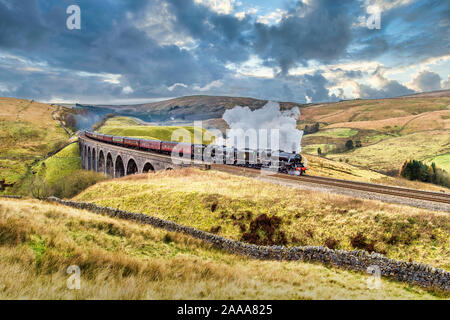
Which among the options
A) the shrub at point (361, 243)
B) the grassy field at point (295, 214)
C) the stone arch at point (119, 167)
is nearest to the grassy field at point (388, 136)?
the grassy field at point (295, 214)

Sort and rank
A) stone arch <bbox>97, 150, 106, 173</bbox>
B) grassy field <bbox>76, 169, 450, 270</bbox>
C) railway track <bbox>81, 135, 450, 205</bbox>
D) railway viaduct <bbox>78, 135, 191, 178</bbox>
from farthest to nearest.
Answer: stone arch <bbox>97, 150, 106, 173</bbox> < railway viaduct <bbox>78, 135, 191, 178</bbox> < railway track <bbox>81, 135, 450, 205</bbox> < grassy field <bbox>76, 169, 450, 270</bbox>

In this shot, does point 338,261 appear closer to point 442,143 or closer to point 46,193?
point 46,193

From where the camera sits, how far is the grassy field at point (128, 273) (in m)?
6.69

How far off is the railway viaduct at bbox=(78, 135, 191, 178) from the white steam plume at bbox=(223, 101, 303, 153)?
1232 centimetres

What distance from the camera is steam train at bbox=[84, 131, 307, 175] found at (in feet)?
106

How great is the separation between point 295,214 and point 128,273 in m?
13.0

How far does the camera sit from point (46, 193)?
169 feet

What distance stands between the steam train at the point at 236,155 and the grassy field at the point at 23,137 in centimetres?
4760

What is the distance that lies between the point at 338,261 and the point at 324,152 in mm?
120473

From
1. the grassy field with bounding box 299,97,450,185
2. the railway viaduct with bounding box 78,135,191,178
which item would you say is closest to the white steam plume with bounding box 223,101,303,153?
the railway viaduct with bounding box 78,135,191,178

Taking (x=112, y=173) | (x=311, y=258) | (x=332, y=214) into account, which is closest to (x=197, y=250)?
(x=311, y=258)

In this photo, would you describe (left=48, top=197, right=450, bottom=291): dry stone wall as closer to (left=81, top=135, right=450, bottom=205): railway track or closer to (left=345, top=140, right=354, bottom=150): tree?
(left=81, top=135, right=450, bottom=205): railway track

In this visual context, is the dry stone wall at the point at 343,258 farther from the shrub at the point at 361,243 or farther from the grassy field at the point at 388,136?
the grassy field at the point at 388,136

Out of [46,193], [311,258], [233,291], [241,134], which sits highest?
[241,134]
